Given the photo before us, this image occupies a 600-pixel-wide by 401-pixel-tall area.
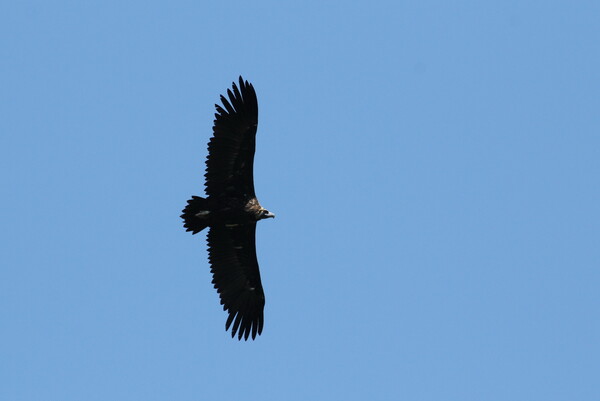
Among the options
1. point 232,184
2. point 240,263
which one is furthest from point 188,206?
point 240,263

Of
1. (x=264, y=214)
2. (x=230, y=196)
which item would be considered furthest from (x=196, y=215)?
(x=264, y=214)

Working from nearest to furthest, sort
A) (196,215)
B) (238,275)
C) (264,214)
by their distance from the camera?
(196,215) < (264,214) < (238,275)

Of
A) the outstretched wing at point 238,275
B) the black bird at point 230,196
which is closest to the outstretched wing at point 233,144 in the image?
the black bird at point 230,196

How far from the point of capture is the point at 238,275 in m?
30.1

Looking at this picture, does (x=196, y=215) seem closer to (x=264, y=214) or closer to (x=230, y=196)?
(x=230, y=196)

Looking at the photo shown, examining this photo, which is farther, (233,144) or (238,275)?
(238,275)

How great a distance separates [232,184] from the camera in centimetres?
2825

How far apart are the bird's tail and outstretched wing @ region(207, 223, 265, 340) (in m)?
1.50

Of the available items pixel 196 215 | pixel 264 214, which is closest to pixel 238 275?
pixel 264 214

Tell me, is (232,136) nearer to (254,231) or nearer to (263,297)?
(254,231)

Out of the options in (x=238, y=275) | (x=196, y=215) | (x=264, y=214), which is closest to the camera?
(x=196, y=215)

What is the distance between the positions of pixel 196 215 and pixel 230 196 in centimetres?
126

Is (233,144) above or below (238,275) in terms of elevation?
above

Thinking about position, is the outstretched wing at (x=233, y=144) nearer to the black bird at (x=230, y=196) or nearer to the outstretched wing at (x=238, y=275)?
the black bird at (x=230, y=196)
